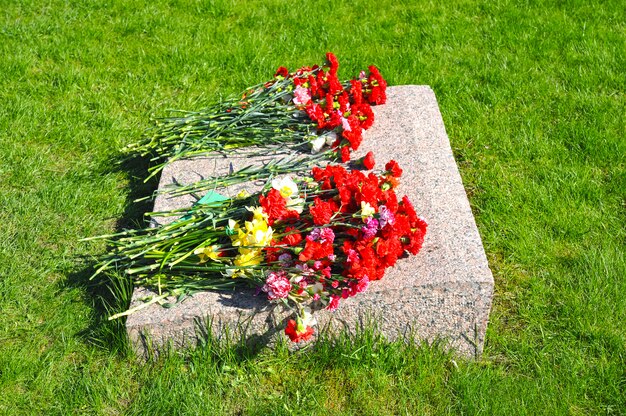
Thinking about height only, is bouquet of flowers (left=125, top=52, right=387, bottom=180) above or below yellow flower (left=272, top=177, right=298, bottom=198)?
below

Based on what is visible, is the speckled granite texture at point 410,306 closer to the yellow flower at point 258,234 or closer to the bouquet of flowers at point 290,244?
the bouquet of flowers at point 290,244

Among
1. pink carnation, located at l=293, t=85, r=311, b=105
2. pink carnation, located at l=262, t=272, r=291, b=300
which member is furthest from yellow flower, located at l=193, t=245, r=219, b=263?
pink carnation, located at l=293, t=85, r=311, b=105

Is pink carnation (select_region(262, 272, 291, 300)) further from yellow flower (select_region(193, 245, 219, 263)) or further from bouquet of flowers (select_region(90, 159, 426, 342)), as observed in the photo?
yellow flower (select_region(193, 245, 219, 263))

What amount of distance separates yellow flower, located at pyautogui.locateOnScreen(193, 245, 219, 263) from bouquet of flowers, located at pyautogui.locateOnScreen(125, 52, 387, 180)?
0.72 meters

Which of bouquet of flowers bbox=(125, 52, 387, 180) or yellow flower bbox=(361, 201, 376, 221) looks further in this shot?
bouquet of flowers bbox=(125, 52, 387, 180)

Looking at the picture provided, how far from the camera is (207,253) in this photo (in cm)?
293

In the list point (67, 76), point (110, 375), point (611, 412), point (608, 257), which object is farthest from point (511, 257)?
point (67, 76)

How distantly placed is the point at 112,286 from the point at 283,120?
120cm

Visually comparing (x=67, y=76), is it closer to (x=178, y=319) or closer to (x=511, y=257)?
(x=178, y=319)

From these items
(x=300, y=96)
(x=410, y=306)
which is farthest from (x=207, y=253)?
Answer: (x=300, y=96)

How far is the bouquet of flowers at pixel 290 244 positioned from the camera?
2.79 metres

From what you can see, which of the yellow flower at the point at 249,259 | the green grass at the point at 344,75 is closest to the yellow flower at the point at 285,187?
the yellow flower at the point at 249,259

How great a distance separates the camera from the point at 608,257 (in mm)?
3377

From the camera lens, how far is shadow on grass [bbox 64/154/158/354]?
3.01 m
